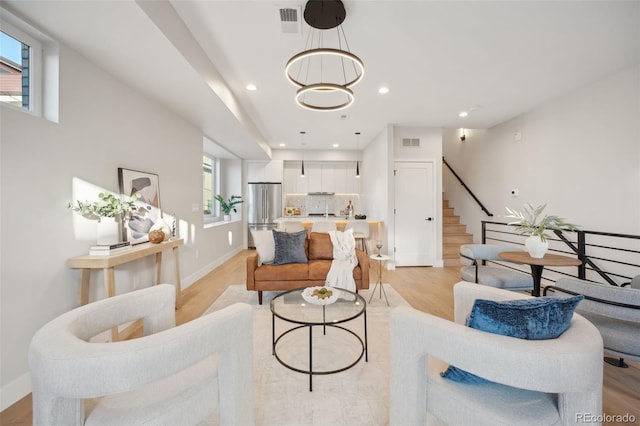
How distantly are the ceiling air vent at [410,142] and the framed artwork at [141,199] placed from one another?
445 centimetres

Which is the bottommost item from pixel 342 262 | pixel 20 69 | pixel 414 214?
pixel 342 262

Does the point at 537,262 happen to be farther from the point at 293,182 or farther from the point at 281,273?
the point at 293,182

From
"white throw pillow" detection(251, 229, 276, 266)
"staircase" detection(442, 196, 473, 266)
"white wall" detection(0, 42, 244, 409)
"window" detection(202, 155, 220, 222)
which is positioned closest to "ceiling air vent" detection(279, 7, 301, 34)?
"white wall" detection(0, 42, 244, 409)

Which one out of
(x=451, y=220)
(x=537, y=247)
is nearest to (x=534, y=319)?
(x=537, y=247)

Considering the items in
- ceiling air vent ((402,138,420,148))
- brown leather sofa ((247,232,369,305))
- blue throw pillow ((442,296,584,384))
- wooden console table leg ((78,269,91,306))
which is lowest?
brown leather sofa ((247,232,369,305))

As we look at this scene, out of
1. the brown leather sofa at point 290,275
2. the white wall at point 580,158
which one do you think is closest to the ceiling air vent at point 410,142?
the white wall at point 580,158

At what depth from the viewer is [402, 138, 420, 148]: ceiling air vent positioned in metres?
5.26

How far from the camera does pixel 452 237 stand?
227 inches

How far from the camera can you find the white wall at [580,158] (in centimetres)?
308

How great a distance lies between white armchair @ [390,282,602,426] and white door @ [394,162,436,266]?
4.09m

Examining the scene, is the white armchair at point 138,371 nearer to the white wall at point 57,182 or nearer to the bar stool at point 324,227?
the white wall at point 57,182

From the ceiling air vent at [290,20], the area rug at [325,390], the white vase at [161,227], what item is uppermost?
the ceiling air vent at [290,20]

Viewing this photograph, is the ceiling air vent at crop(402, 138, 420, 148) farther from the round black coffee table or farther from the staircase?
the round black coffee table

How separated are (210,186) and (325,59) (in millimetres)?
4876
